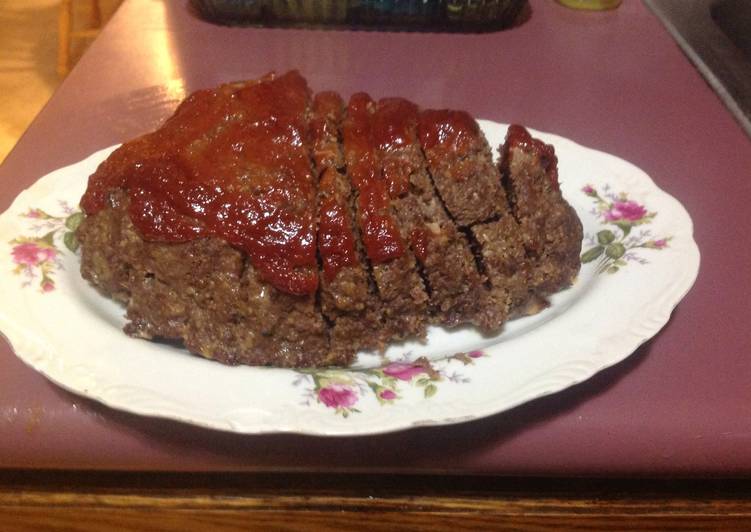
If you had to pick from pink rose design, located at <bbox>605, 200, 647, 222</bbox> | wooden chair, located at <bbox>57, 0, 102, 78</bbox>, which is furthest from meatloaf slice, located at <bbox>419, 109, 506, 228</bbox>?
wooden chair, located at <bbox>57, 0, 102, 78</bbox>

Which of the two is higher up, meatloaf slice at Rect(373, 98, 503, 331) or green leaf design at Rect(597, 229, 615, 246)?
meatloaf slice at Rect(373, 98, 503, 331)

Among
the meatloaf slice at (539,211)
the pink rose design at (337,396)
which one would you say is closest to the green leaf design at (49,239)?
the pink rose design at (337,396)

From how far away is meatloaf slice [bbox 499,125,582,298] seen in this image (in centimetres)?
137

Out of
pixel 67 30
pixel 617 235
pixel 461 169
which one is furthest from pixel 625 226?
pixel 67 30

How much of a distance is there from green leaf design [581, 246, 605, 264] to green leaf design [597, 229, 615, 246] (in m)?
0.02

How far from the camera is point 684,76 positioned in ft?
7.95

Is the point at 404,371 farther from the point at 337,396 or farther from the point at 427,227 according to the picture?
the point at 427,227

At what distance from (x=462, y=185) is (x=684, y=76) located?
1.53m

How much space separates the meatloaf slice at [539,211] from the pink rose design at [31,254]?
936 millimetres

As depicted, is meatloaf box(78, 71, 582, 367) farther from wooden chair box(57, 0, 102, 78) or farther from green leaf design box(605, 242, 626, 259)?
wooden chair box(57, 0, 102, 78)

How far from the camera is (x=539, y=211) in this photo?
138cm

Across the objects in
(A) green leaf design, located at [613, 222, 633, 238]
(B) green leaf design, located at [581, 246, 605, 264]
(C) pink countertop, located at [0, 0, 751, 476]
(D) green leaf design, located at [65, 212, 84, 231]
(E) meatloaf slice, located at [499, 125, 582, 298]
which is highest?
(E) meatloaf slice, located at [499, 125, 582, 298]

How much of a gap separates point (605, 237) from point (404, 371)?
0.62 m

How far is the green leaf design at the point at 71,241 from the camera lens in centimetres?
144
